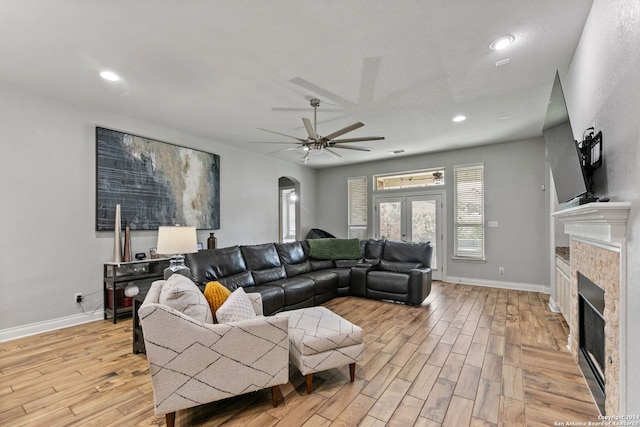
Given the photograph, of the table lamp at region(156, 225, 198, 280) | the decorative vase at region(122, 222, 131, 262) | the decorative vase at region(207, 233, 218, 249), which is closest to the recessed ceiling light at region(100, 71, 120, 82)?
the table lamp at region(156, 225, 198, 280)

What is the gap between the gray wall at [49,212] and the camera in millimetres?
3162

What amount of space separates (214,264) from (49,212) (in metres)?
1.98

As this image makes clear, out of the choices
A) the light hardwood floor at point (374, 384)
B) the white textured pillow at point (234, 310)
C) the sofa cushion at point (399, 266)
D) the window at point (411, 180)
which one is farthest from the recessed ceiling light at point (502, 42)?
the window at point (411, 180)

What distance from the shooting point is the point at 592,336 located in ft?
7.11

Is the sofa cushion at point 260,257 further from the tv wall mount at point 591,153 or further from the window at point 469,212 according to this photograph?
the window at point 469,212

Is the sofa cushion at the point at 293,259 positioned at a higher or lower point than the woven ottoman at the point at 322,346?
higher

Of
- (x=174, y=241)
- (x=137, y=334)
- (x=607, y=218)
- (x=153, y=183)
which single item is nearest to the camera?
(x=607, y=218)

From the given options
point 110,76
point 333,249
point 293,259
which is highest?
point 110,76

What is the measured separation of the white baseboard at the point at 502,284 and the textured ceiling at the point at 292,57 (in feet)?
9.57

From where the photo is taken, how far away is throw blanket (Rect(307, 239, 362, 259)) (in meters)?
5.22

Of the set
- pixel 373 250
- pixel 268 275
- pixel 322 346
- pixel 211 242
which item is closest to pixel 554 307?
pixel 373 250

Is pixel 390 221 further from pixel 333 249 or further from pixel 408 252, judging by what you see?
pixel 333 249

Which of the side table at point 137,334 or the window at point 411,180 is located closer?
the side table at point 137,334

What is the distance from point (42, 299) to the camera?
3363mm
